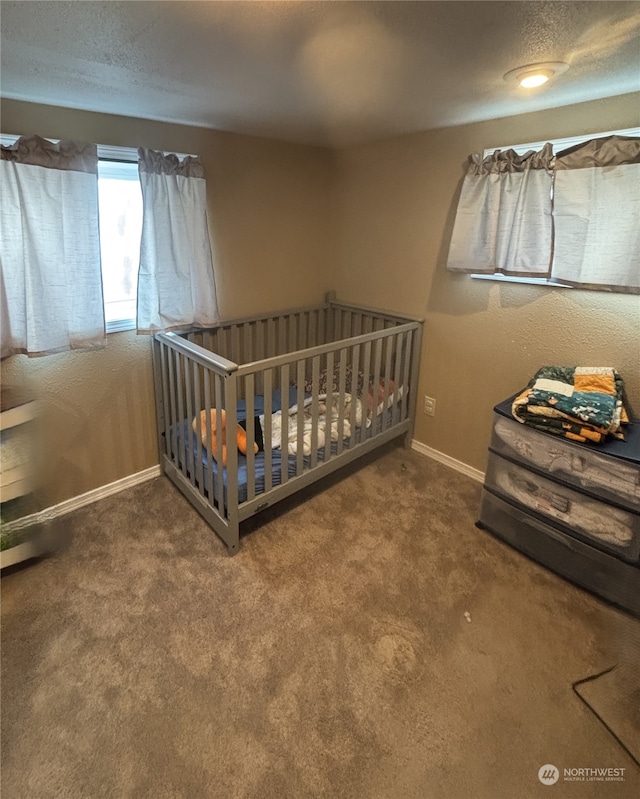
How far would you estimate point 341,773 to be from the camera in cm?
131

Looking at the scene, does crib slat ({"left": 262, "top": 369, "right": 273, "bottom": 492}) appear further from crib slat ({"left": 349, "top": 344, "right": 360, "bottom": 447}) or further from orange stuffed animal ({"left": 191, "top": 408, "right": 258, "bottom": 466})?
crib slat ({"left": 349, "top": 344, "right": 360, "bottom": 447})

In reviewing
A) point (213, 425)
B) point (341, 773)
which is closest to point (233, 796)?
point (341, 773)

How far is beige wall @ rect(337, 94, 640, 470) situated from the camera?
207 cm

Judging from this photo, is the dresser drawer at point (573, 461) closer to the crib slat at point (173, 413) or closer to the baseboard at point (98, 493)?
the crib slat at point (173, 413)

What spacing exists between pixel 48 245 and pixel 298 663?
1.97m

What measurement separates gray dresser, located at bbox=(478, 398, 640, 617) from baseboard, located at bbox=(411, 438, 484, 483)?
0.55m

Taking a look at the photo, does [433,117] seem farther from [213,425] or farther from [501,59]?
[213,425]

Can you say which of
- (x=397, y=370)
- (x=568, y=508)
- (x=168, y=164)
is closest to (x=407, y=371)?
(x=397, y=370)

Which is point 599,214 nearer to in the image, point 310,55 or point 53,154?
point 310,55

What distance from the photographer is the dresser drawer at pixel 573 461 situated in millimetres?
1759

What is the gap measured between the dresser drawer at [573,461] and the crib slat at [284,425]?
996 millimetres

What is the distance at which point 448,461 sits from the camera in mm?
2932

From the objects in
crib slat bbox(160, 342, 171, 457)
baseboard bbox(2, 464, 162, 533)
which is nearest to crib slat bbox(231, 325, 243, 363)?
crib slat bbox(160, 342, 171, 457)

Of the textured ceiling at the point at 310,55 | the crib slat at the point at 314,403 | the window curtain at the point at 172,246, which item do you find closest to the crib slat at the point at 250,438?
the crib slat at the point at 314,403
